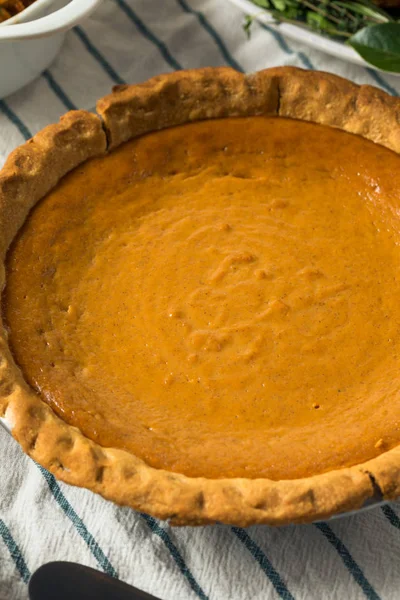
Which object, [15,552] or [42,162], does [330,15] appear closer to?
[42,162]

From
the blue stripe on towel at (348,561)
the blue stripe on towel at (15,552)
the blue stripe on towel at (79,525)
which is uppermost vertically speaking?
the blue stripe on towel at (15,552)

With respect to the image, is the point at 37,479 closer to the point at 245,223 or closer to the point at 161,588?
the point at 161,588

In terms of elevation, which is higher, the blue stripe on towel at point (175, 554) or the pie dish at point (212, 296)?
the pie dish at point (212, 296)

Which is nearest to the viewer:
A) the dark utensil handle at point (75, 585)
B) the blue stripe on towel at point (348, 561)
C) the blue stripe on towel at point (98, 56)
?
the dark utensil handle at point (75, 585)

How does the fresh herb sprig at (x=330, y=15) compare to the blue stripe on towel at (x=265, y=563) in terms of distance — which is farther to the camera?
the fresh herb sprig at (x=330, y=15)

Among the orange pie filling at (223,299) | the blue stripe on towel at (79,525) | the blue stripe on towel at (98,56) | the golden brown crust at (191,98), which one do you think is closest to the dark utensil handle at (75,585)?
the blue stripe on towel at (79,525)

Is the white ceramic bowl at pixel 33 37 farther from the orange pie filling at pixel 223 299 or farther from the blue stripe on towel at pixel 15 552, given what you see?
the blue stripe on towel at pixel 15 552

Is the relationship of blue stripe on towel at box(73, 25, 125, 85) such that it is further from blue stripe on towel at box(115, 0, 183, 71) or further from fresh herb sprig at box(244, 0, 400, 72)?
fresh herb sprig at box(244, 0, 400, 72)

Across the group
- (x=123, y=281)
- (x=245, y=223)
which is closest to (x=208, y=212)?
(x=245, y=223)
